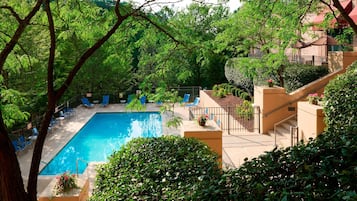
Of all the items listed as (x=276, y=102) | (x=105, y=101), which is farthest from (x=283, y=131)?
(x=105, y=101)

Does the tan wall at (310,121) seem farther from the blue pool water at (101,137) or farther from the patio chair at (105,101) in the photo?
the patio chair at (105,101)

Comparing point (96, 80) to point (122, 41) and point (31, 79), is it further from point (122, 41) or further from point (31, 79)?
point (122, 41)

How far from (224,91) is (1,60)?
18.3 m

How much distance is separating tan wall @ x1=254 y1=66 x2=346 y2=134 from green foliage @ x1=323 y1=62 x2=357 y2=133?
5.98 meters

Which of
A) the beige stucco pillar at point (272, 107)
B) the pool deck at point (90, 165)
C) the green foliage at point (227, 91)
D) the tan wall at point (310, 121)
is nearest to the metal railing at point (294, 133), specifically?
the tan wall at point (310, 121)

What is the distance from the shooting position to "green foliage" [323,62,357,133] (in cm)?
851

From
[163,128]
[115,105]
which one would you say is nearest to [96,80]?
[115,105]

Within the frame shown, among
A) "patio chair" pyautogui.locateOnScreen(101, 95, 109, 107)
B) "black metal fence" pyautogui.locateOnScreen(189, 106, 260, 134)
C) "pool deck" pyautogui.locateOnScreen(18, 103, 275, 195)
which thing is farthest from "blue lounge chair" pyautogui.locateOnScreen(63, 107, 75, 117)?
"black metal fence" pyautogui.locateOnScreen(189, 106, 260, 134)

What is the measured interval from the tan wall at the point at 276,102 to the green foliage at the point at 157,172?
9443 millimetres

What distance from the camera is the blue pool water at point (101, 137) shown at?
1500 centimetres

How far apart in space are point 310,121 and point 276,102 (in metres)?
4.21

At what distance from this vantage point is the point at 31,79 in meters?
16.0

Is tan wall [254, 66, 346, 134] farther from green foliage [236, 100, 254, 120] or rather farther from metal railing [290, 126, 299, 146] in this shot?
metal railing [290, 126, 299, 146]

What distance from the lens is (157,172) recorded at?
17.6 ft
